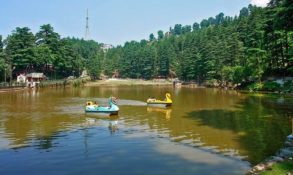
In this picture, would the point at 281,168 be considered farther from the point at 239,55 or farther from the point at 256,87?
the point at 239,55

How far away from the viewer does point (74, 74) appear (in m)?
140

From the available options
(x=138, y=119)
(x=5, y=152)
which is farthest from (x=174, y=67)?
(x=5, y=152)

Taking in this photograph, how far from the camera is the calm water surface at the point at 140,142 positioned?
1827 cm

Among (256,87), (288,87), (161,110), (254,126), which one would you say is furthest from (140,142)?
(256,87)

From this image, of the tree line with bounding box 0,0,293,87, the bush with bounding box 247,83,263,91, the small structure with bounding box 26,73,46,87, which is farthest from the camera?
the small structure with bounding box 26,73,46,87

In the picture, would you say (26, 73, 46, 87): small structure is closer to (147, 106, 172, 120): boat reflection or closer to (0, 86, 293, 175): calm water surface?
(147, 106, 172, 120): boat reflection

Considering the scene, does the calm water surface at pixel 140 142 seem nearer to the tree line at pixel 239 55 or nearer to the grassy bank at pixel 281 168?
the grassy bank at pixel 281 168

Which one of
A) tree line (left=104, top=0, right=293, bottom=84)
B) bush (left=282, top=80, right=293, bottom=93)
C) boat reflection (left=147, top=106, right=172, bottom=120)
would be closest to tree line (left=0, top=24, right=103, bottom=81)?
tree line (left=104, top=0, right=293, bottom=84)

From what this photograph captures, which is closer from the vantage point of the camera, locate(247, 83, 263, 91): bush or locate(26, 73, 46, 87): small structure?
locate(247, 83, 263, 91): bush

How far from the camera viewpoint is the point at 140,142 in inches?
958

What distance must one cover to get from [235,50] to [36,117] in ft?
233

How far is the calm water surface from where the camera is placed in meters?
18.3

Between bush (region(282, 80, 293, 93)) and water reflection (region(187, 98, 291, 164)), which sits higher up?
bush (region(282, 80, 293, 93))

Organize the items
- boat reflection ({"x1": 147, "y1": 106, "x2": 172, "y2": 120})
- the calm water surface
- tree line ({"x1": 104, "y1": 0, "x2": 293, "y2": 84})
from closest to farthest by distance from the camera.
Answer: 1. the calm water surface
2. boat reflection ({"x1": 147, "y1": 106, "x2": 172, "y2": 120})
3. tree line ({"x1": 104, "y1": 0, "x2": 293, "y2": 84})
